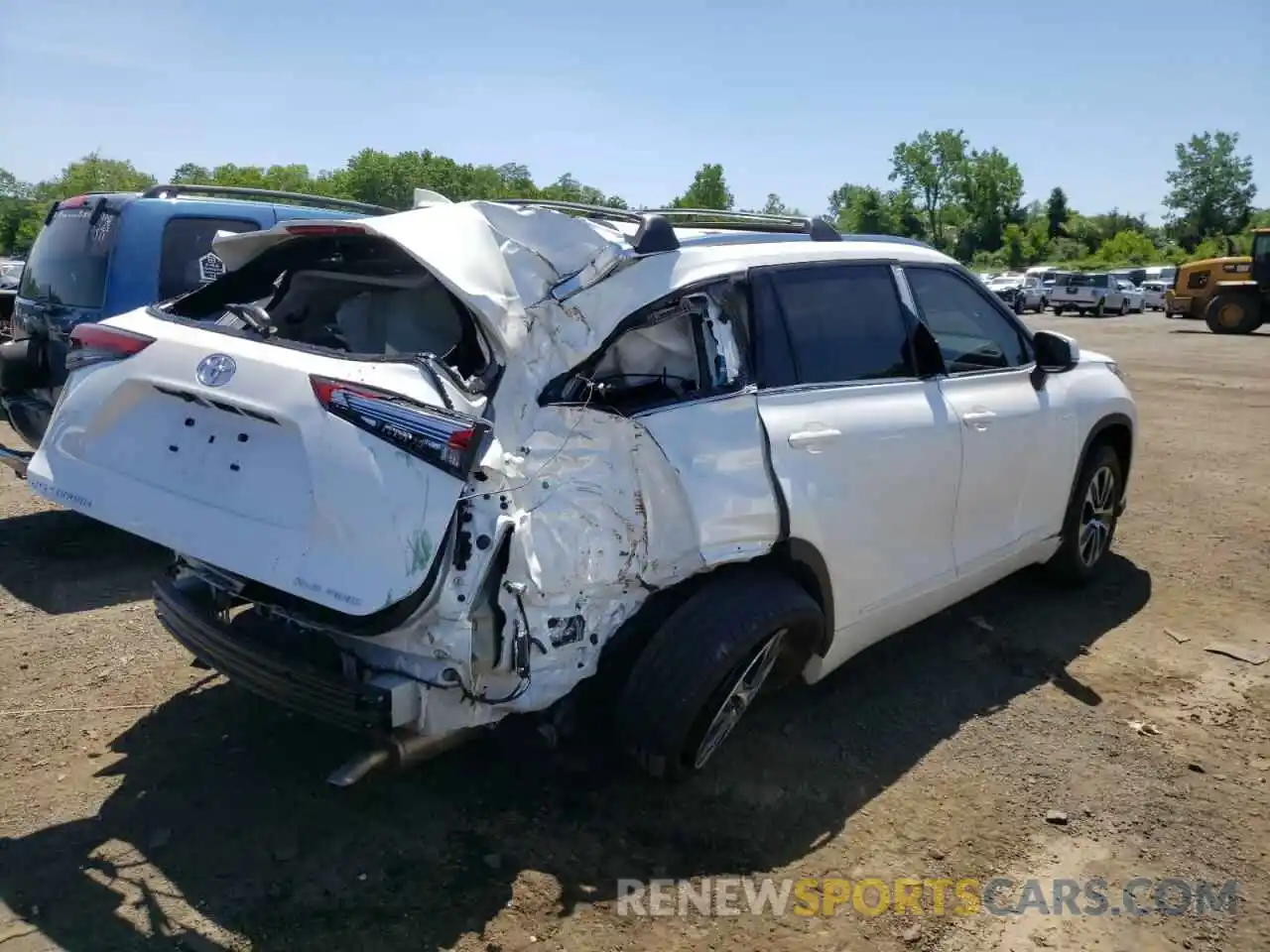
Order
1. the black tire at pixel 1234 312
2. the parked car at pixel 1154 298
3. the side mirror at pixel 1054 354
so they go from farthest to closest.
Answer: the parked car at pixel 1154 298 → the black tire at pixel 1234 312 → the side mirror at pixel 1054 354

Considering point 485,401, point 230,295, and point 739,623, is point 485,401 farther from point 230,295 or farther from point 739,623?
point 230,295

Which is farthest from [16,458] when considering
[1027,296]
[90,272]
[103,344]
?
[1027,296]

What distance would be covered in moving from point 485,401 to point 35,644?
292 cm

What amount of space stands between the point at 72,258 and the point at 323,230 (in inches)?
130

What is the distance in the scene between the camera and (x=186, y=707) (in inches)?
155

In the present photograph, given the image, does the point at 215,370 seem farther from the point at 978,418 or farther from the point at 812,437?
the point at 978,418

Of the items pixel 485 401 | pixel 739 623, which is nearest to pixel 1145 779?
pixel 739 623

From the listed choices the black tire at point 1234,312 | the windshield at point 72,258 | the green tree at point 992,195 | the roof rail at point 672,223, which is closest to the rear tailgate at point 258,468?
the roof rail at point 672,223

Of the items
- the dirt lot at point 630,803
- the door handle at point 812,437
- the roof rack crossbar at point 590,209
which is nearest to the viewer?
the dirt lot at point 630,803

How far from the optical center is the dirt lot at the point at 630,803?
2.81 m

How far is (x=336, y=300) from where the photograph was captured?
371 cm

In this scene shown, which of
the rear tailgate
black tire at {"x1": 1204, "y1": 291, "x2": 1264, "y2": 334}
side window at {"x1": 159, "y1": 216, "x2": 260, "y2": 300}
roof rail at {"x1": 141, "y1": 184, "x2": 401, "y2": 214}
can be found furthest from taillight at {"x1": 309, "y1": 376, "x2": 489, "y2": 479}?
black tire at {"x1": 1204, "y1": 291, "x2": 1264, "y2": 334}

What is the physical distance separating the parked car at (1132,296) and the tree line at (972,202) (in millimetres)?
28902

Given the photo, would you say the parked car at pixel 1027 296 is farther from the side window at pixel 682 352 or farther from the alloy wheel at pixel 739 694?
the alloy wheel at pixel 739 694
